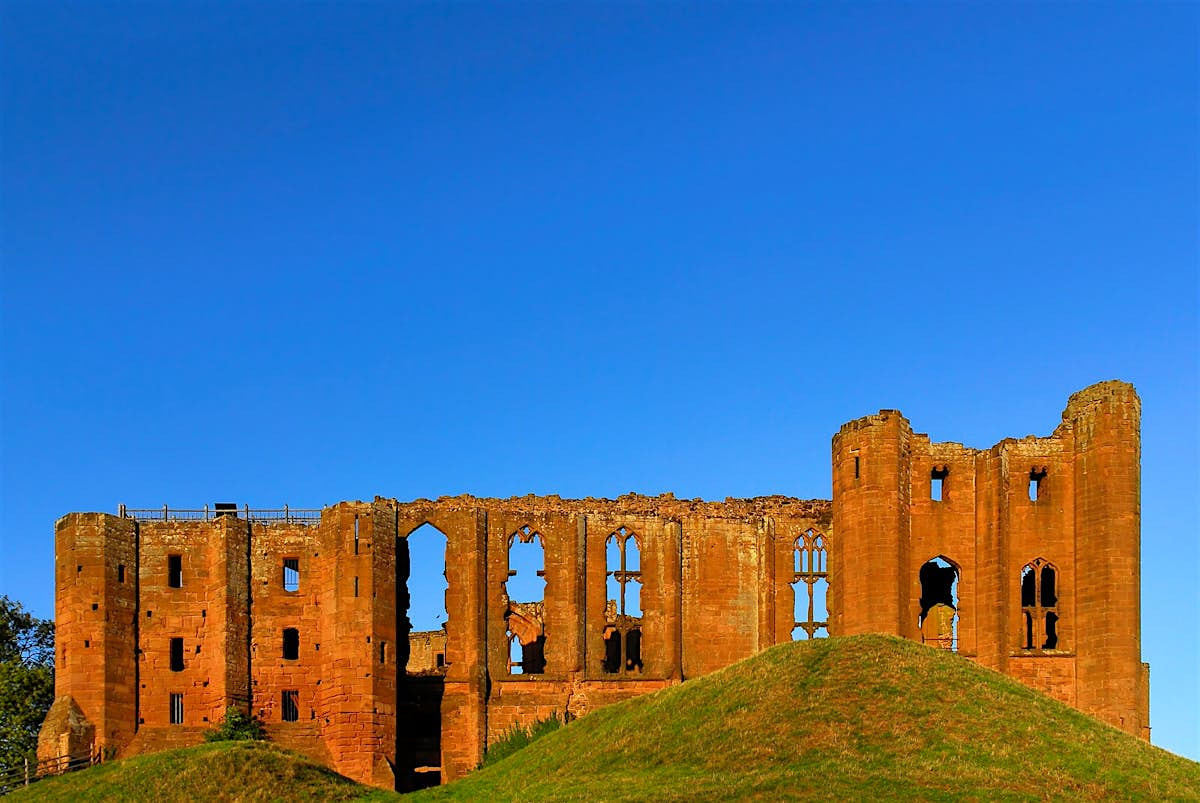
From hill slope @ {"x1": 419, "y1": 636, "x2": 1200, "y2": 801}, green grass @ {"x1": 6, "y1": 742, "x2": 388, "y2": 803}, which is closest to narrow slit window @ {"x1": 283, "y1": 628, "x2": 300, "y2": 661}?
green grass @ {"x1": 6, "y1": 742, "x2": 388, "y2": 803}

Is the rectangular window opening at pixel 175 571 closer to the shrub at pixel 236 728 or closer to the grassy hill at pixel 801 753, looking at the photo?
the shrub at pixel 236 728

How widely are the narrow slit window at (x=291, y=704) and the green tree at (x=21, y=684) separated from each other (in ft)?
26.3

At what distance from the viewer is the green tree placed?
63281mm

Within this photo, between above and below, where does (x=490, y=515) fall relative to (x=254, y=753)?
above

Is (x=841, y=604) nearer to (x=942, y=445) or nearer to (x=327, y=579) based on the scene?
(x=942, y=445)

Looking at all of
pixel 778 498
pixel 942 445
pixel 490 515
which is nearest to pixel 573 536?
pixel 490 515

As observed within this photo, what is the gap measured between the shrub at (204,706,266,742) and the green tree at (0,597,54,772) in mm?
6363

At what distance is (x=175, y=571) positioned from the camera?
6231cm

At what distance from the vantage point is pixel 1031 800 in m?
41.7

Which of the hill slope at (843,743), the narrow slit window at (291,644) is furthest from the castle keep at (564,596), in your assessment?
the hill slope at (843,743)

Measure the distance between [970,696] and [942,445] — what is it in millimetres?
14818

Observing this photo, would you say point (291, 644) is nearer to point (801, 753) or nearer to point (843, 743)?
point (801, 753)

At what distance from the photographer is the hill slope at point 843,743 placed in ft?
141

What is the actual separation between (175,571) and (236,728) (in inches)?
229
